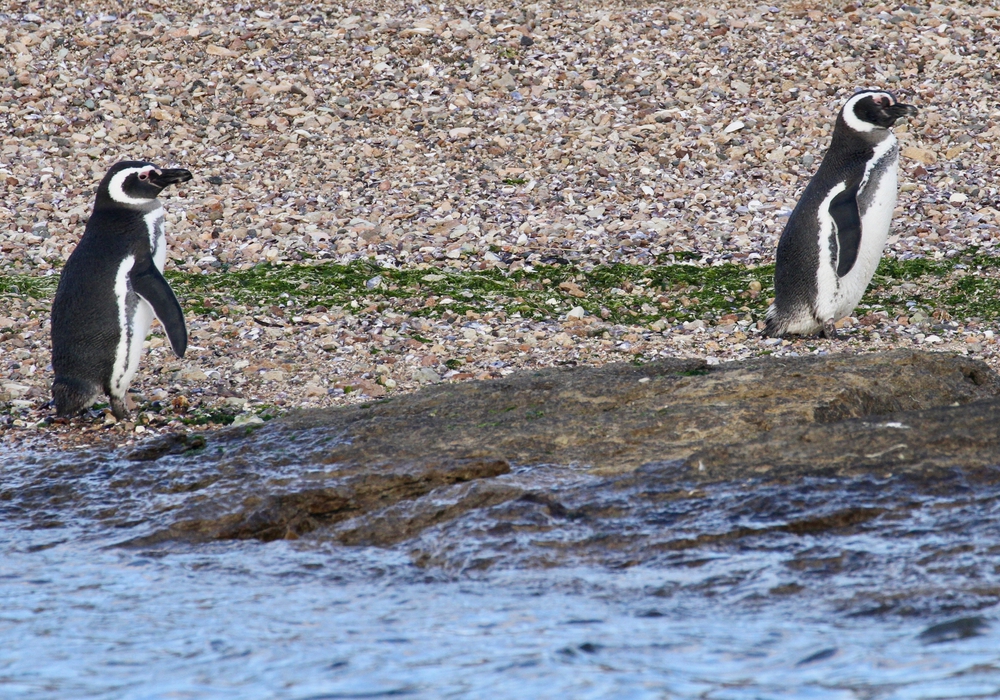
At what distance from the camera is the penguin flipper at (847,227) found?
21.8ft

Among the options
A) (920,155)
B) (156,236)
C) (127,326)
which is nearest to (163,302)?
(127,326)

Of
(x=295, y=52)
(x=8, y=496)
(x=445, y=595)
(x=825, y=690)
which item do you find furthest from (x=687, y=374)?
(x=295, y=52)

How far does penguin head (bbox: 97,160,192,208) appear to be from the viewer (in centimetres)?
616

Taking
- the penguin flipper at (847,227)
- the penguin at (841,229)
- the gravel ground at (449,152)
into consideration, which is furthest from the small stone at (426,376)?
the penguin flipper at (847,227)

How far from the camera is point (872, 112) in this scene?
7.08 meters

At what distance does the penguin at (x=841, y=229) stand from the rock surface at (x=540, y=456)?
1671 millimetres

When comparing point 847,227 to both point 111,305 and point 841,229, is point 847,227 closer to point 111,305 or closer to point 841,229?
point 841,229

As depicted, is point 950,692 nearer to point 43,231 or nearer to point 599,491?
point 599,491

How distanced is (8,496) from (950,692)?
362cm

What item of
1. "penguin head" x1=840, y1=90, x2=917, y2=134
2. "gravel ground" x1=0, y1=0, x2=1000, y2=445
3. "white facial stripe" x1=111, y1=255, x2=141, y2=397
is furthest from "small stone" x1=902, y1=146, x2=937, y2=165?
"white facial stripe" x1=111, y1=255, x2=141, y2=397

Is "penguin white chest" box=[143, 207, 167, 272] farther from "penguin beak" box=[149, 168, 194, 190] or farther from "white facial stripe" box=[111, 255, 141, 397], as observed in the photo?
"white facial stripe" box=[111, 255, 141, 397]

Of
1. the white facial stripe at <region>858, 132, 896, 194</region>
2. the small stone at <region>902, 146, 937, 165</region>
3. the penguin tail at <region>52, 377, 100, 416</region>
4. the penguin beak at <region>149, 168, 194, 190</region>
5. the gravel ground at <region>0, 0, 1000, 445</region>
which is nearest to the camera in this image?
the penguin tail at <region>52, 377, 100, 416</region>

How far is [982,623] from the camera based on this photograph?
3.01m

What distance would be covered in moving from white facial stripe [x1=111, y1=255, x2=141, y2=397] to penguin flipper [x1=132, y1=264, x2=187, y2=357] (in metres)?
0.07
